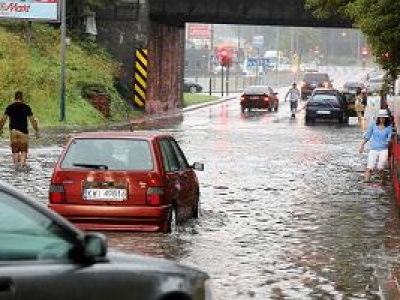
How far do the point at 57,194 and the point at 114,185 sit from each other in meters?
0.72

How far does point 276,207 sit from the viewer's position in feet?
59.3

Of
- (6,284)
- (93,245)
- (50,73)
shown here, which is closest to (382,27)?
(93,245)

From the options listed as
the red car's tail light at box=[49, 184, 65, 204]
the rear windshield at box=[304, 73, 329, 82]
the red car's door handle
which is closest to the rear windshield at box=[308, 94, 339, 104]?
the rear windshield at box=[304, 73, 329, 82]

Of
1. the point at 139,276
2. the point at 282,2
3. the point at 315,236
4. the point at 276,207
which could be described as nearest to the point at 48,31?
the point at 282,2

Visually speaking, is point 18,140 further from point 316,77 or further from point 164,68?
point 316,77

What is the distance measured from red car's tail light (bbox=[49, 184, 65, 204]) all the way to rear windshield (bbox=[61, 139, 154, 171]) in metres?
0.29

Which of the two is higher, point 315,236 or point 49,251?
point 49,251

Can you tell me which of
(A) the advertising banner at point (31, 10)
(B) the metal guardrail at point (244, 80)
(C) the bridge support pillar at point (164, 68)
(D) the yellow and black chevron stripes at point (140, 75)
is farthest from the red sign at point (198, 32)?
(A) the advertising banner at point (31, 10)

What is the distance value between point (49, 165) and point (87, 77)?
73.2 feet

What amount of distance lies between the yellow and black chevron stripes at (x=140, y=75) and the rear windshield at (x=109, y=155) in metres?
37.3

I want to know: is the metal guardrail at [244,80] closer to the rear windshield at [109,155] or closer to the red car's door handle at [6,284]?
the rear windshield at [109,155]

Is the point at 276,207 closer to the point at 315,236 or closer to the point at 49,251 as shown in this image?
the point at 315,236

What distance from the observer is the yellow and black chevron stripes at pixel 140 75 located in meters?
51.2

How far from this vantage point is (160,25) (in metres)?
56.0
